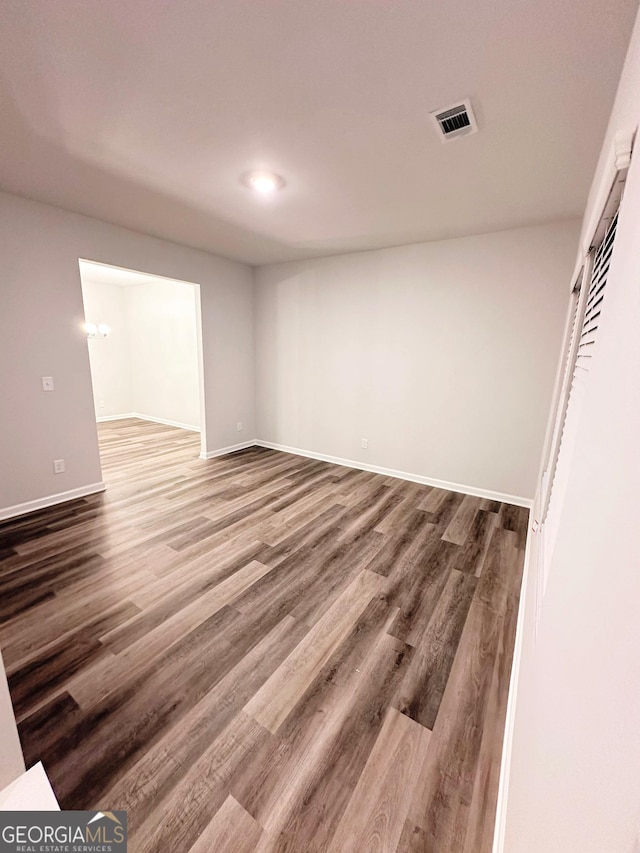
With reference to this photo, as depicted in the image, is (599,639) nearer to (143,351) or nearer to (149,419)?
(149,419)

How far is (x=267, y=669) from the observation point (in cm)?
159

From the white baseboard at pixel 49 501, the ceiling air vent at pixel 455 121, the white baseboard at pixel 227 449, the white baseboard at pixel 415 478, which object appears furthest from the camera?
the white baseboard at pixel 227 449

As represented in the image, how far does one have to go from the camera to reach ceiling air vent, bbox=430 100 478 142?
5.19 feet

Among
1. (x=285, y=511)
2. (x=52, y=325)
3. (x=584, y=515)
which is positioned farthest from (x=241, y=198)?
(x=584, y=515)

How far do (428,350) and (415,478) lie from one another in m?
1.45

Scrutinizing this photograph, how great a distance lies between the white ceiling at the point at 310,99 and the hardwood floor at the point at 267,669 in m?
→ 2.55

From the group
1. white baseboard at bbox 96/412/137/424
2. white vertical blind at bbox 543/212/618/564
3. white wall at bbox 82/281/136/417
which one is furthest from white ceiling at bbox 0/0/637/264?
white baseboard at bbox 96/412/137/424

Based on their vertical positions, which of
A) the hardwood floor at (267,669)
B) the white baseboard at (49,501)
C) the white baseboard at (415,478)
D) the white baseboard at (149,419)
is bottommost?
the hardwood floor at (267,669)

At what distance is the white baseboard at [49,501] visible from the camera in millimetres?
2920

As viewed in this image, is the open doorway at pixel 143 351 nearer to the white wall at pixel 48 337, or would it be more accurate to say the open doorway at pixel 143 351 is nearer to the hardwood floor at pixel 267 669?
the white wall at pixel 48 337

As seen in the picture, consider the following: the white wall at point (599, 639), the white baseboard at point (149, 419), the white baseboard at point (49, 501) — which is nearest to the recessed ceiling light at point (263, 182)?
the white wall at point (599, 639)

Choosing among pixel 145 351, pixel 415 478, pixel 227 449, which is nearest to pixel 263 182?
pixel 415 478

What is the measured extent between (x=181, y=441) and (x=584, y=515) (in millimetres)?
5528

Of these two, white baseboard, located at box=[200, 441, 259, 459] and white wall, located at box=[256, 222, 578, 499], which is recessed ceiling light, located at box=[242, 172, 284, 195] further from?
white baseboard, located at box=[200, 441, 259, 459]
